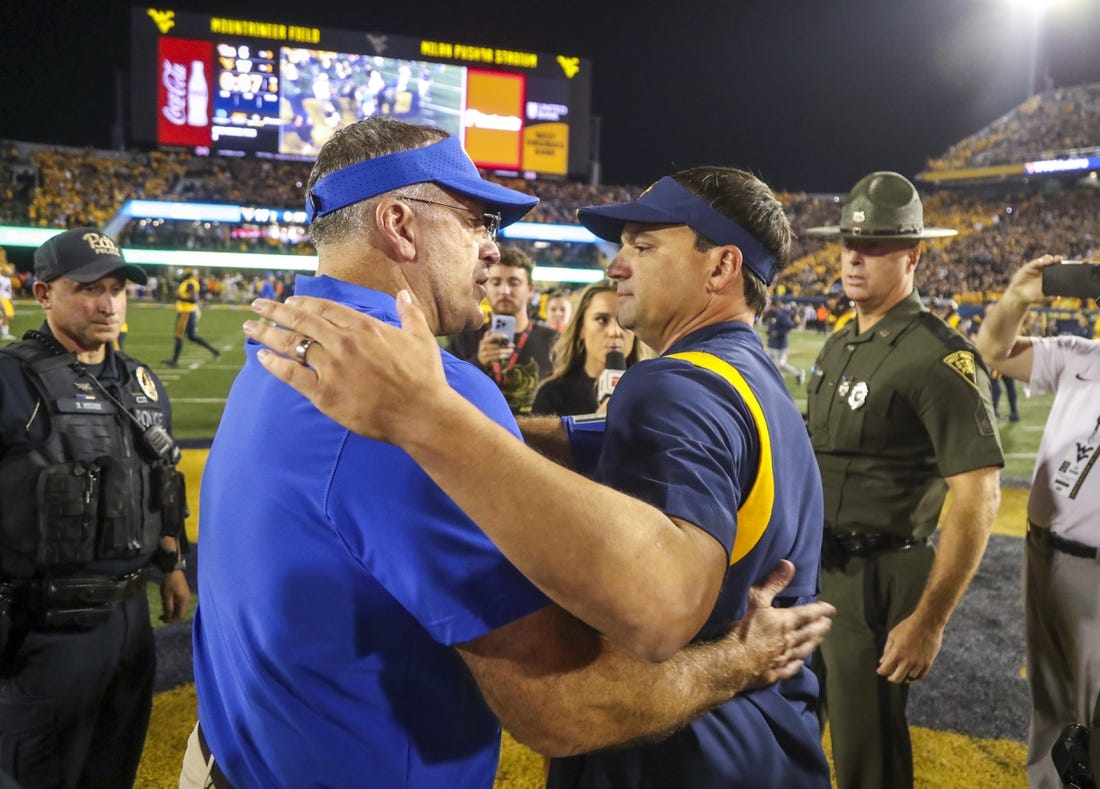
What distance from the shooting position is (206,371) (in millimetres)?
17438

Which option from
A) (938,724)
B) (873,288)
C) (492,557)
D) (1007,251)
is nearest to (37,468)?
(492,557)

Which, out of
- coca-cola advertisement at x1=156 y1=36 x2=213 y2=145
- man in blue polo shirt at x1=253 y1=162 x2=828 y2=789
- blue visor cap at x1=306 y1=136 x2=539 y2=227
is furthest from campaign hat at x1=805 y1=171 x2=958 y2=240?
coca-cola advertisement at x1=156 y1=36 x2=213 y2=145

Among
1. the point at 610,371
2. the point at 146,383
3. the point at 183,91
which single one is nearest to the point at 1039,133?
the point at 183,91

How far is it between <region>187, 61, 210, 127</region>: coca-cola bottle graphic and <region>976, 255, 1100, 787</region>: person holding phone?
29.0m

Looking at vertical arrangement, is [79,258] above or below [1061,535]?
above

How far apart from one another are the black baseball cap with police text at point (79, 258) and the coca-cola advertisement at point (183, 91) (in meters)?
27.2

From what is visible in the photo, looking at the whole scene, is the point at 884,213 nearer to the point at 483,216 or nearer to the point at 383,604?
the point at 483,216

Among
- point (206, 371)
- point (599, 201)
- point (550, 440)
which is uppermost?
point (599, 201)

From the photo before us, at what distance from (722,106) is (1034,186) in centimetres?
2437

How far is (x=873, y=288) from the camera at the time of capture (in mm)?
3717

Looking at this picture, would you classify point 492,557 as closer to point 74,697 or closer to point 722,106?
point 74,697

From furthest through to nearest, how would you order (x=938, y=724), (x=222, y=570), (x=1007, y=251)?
(x=1007, y=251) → (x=938, y=724) → (x=222, y=570)

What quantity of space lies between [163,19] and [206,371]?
53.7 feet

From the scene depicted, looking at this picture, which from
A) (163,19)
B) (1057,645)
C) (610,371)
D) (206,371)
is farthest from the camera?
(163,19)
